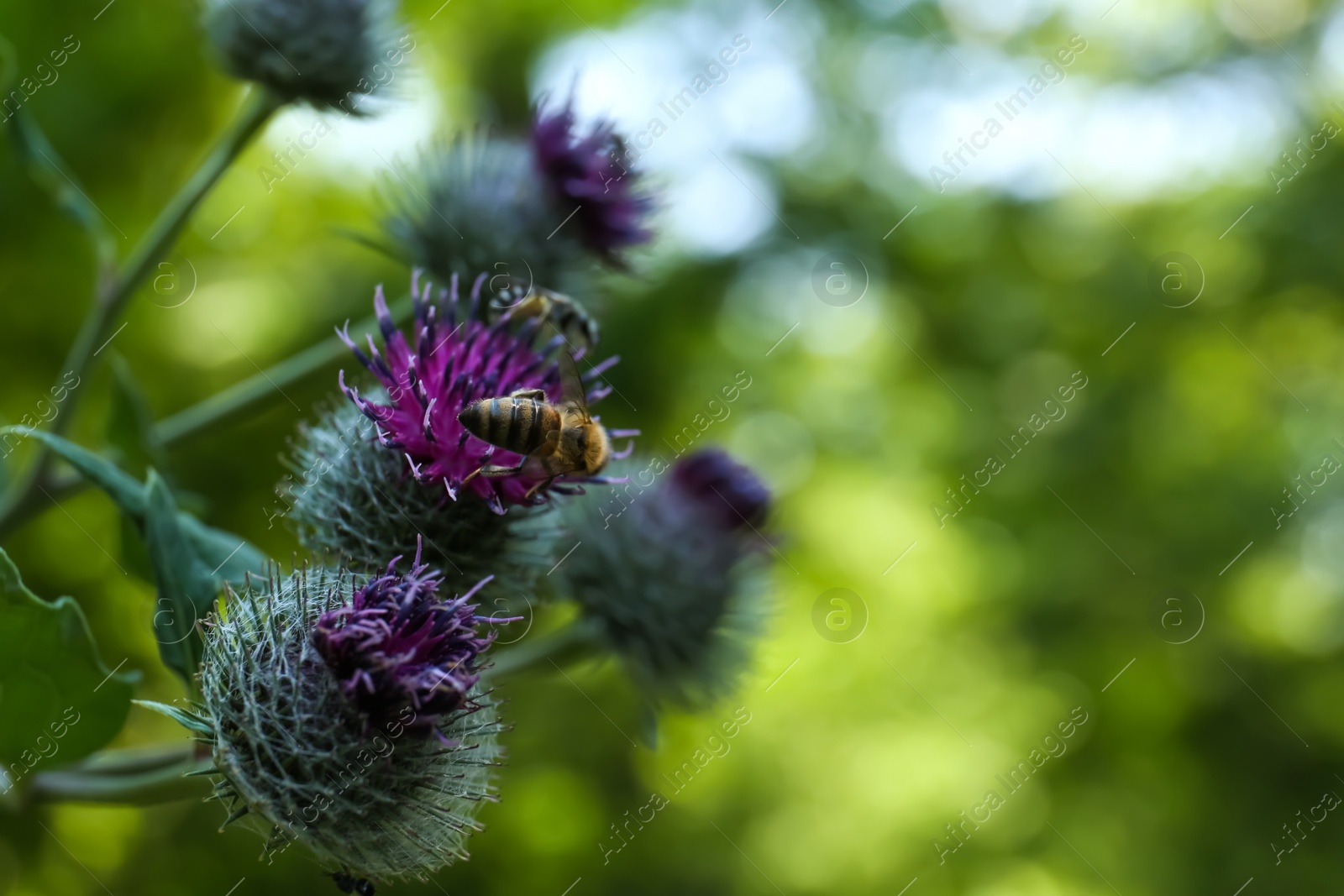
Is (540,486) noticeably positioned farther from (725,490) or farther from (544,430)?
(725,490)

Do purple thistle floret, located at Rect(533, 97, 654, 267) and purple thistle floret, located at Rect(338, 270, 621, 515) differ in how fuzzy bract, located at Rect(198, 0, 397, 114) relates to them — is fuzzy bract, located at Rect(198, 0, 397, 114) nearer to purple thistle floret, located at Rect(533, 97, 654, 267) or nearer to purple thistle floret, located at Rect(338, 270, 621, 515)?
purple thistle floret, located at Rect(533, 97, 654, 267)

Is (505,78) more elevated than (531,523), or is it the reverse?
(505,78)

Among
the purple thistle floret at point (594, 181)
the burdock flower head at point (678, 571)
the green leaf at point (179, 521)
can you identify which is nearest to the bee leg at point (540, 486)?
the green leaf at point (179, 521)

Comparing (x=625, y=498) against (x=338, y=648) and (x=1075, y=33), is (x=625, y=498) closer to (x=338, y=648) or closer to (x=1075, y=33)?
(x=338, y=648)

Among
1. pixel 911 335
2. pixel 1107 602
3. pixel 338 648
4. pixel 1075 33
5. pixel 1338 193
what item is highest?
pixel 338 648

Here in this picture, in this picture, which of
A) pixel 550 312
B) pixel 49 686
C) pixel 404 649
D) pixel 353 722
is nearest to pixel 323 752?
pixel 353 722

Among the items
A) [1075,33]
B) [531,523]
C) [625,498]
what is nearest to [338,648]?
[531,523]

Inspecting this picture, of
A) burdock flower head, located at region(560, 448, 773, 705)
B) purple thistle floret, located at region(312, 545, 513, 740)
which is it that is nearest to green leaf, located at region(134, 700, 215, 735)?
purple thistle floret, located at region(312, 545, 513, 740)
